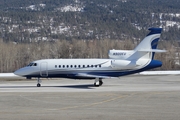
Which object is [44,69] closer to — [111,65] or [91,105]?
[111,65]

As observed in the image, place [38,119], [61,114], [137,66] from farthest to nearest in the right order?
[137,66]
[61,114]
[38,119]

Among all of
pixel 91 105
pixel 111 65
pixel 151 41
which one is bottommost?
pixel 91 105

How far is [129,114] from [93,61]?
20.8 metres

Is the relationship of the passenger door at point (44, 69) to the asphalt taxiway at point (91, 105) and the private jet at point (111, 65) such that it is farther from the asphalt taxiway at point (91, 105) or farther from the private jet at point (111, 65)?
the asphalt taxiway at point (91, 105)

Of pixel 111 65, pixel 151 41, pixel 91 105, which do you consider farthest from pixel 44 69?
pixel 91 105

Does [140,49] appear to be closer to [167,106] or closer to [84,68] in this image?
[84,68]

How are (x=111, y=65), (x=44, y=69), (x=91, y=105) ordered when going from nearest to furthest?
(x=91, y=105), (x=111, y=65), (x=44, y=69)

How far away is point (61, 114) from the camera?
27859 millimetres

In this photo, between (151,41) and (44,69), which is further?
(44,69)

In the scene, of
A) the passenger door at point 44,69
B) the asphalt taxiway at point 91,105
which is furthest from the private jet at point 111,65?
the asphalt taxiway at point 91,105

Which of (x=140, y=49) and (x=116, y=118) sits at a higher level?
(x=140, y=49)

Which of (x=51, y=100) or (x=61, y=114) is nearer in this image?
(x=61, y=114)

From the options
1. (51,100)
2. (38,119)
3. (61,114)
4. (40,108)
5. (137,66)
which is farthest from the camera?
(137,66)

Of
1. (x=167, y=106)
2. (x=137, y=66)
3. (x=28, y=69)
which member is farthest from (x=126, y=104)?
(x=28, y=69)
